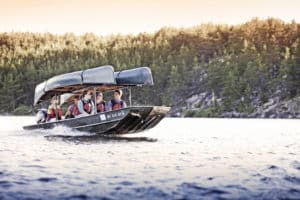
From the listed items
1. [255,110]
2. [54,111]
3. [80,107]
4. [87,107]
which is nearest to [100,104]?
[87,107]

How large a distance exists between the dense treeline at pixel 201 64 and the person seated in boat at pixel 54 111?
6414 cm

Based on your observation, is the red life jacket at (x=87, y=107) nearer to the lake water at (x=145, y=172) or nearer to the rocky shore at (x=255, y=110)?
the lake water at (x=145, y=172)

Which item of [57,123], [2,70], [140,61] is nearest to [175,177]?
[57,123]

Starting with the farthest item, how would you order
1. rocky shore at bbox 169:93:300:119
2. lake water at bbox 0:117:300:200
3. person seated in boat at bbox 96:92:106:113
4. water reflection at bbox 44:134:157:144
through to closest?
rocky shore at bbox 169:93:300:119 → person seated in boat at bbox 96:92:106:113 → water reflection at bbox 44:134:157:144 → lake water at bbox 0:117:300:200

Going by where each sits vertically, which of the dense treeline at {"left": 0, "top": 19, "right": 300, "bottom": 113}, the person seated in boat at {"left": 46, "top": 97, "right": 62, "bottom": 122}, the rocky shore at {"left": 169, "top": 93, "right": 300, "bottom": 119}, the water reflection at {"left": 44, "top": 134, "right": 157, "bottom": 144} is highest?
the dense treeline at {"left": 0, "top": 19, "right": 300, "bottom": 113}

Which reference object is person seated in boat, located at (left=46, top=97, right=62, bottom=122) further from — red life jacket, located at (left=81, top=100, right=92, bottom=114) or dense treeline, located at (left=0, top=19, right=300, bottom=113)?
dense treeline, located at (left=0, top=19, right=300, bottom=113)

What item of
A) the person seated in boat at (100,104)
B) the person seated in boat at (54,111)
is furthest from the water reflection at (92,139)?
the person seated in boat at (54,111)

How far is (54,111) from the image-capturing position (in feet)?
98.7

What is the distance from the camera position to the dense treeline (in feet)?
315

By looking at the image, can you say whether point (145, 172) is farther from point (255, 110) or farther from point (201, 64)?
point (201, 64)

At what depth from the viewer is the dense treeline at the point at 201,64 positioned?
3777 inches

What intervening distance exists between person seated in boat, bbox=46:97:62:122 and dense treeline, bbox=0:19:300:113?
6414 cm

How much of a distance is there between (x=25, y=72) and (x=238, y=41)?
56.8 metres

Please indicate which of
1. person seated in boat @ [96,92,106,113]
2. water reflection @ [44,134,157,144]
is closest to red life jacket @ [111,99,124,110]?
person seated in boat @ [96,92,106,113]
